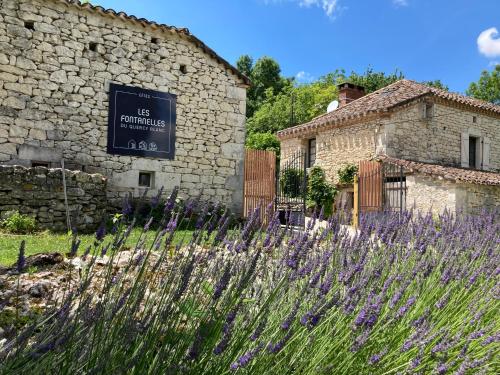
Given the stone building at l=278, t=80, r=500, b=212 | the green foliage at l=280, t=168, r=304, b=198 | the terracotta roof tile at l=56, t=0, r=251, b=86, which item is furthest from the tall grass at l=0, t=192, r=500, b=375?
the green foliage at l=280, t=168, r=304, b=198

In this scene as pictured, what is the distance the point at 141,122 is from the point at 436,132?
11836 mm

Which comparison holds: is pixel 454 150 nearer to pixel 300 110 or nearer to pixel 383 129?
pixel 383 129

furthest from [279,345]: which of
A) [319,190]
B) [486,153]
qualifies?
[486,153]

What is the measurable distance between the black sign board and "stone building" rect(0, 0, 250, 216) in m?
0.06

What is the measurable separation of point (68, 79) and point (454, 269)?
9.35 meters

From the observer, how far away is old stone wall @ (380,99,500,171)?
15819mm

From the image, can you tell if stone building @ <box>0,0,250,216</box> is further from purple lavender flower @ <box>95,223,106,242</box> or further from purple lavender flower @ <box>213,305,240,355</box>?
purple lavender flower @ <box>213,305,240,355</box>

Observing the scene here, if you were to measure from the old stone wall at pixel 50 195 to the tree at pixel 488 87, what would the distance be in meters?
31.1

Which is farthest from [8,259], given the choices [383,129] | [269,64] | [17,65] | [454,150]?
[269,64]

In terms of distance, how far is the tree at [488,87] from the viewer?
31438 mm

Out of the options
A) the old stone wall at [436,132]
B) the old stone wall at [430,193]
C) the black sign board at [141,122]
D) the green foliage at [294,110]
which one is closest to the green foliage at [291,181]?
the old stone wall at [436,132]

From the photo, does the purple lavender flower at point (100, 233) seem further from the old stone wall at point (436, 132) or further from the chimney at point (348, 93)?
the chimney at point (348, 93)

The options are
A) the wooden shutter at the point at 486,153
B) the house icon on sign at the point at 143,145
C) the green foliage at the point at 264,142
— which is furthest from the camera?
the green foliage at the point at 264,142

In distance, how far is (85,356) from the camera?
1429 millimetres
